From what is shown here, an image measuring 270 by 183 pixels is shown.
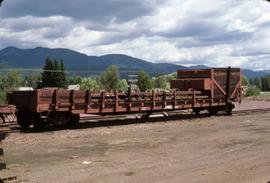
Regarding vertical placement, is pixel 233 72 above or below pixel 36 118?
above

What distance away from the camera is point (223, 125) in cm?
2097

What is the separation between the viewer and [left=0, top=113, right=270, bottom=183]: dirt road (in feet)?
32.4

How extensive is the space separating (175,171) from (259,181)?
1778mm

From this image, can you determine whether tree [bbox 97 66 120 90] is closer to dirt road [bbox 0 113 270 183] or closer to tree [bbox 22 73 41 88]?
tree [bbox 22 73 41 88]

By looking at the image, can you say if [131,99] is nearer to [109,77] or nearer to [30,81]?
[30,81]

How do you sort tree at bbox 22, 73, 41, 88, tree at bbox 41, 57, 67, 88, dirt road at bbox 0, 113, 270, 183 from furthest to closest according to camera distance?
tree at bbox 41, 57, 67, 88 < tree at bbox 22, 73, 41, 88 < dirt road at bbox 0, 113, 270, 183

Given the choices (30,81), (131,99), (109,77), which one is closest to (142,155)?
(131,99)

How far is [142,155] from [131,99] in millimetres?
10459

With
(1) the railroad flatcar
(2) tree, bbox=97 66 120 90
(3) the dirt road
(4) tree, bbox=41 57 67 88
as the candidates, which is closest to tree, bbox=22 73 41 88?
(4) tree, bbox=41 57 67 88

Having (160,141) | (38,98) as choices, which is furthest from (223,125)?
(38,98)

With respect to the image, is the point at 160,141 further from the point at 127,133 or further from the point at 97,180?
the point at 97,180

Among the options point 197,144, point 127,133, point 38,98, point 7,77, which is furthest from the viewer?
point 7,77

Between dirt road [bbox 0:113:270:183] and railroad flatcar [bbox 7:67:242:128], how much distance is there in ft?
5.16

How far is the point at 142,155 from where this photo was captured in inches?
494
